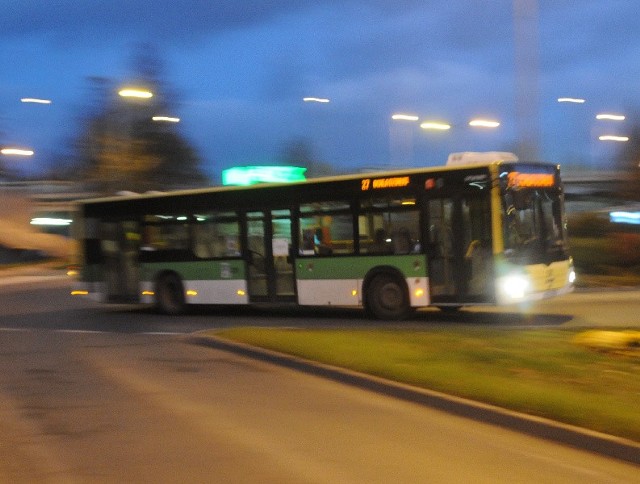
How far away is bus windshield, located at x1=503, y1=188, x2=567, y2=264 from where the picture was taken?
16.1 m

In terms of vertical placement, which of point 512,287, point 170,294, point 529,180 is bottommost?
point 512,287

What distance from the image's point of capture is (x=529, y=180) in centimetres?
1664

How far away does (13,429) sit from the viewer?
8.65m

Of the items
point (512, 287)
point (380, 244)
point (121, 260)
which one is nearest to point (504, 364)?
point (512, 287)

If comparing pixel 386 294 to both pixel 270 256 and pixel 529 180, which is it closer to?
pixel 270 256

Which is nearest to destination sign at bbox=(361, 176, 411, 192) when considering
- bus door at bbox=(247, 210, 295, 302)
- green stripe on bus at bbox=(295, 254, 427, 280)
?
green stripe on bus at bbox=(295, 254, 427, 280)

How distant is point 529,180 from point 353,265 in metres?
4.02

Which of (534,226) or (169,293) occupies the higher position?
(534,226)

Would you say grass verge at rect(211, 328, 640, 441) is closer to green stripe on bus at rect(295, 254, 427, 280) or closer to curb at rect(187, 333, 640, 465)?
curb at rect(187, 333, 640, 465)

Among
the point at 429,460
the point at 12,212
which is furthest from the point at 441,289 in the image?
the point at 12,212

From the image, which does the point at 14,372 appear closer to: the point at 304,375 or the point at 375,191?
the point at 304,375

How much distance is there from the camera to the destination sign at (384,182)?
56.9ft

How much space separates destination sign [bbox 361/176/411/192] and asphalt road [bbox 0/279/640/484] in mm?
5611

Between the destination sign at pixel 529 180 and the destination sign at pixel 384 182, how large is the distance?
212 centimetres
